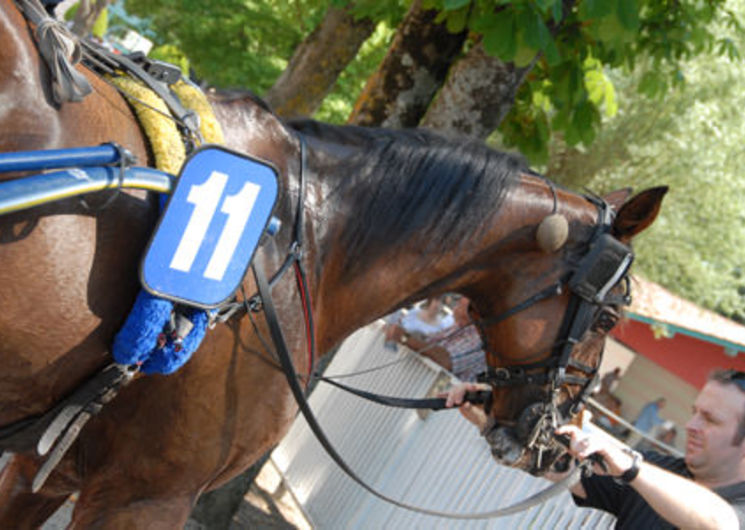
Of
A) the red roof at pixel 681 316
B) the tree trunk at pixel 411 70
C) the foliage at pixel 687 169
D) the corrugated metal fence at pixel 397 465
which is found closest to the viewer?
the corrugated metal fence at pixel 397 465

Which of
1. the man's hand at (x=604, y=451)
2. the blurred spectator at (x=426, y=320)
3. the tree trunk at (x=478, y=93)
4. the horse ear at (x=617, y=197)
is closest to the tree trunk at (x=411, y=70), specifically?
the tree trunk at (x=478, y=93)

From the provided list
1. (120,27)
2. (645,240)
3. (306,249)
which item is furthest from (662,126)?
(306,249)

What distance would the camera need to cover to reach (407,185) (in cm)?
276

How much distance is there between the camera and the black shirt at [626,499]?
319 centimetres

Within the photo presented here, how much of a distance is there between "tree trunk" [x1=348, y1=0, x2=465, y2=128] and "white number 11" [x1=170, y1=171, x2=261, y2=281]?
337 cm

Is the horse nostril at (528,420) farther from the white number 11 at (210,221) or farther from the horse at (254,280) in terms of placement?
the white number 11 at (210,221)

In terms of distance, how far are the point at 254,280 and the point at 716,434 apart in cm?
189

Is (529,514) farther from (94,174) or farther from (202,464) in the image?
(94,174)

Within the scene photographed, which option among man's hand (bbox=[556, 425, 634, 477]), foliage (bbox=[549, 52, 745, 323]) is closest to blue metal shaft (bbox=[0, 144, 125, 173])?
man's hand (bbox=[556, 425, 634, 477])

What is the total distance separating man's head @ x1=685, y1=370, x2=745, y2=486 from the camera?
2931 mm

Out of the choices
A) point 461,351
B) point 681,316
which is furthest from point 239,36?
point 461,351

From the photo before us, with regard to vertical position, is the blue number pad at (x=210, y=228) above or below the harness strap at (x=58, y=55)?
below

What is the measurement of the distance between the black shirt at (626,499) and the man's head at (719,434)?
0.65 ft

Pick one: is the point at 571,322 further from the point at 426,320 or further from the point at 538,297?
the point at 426,320
